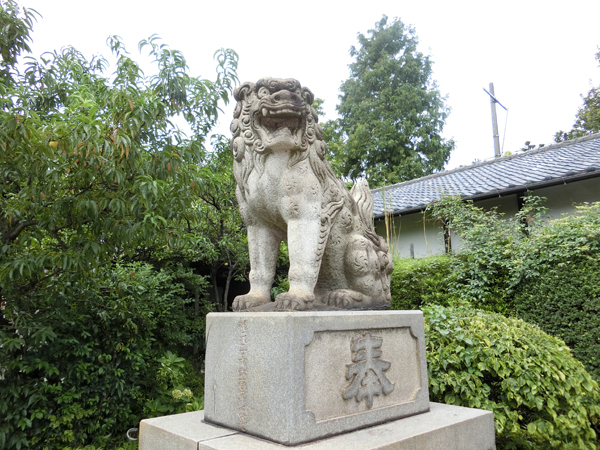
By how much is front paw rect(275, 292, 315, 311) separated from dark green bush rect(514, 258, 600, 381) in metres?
3.93

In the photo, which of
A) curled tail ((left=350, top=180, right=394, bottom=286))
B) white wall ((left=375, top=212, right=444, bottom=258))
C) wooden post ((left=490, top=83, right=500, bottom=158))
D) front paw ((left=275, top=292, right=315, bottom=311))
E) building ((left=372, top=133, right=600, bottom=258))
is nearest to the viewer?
front paw ((left=275, top=292, right=315, bottom=311))

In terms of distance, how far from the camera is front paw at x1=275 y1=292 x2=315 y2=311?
2455 millimetres

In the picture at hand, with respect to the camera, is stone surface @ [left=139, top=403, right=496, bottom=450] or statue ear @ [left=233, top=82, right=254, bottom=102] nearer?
stone surface @ [left=139, top=403, right=496, bottom=450]

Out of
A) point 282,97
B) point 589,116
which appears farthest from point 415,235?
point 589,116

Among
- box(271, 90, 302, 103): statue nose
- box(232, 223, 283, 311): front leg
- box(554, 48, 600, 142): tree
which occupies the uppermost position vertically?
box(554, 48, 600, 142): tree

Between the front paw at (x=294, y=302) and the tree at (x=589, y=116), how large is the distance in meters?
14.9

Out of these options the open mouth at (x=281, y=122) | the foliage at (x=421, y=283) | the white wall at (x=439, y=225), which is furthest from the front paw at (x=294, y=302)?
the white wall at (x=439, y=225)

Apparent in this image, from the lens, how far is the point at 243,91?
2.69 metres

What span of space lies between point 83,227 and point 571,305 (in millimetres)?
5270

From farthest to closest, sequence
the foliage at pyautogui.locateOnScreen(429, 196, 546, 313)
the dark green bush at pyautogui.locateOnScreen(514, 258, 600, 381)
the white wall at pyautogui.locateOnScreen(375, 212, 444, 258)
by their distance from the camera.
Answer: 1. the white wall at pyautogui.locateOnScreen(375, 212, 444, 258)
2. the foliage at pyautogui.locateOnScreen(429, 196, 546, 313)
3. the dark green bush at pyautogui.locateOnScreen(514, 258, 600, 381)

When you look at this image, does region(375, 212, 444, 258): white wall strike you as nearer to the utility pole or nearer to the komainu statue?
the komainu statue

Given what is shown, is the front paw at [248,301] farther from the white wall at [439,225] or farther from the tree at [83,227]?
the white wall at [439,225]

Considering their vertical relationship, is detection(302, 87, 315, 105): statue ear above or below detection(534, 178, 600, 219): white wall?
below

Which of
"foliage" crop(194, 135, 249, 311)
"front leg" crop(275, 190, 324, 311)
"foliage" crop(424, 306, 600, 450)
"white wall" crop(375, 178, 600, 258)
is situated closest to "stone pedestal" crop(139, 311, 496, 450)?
"front leg" crop(275, 190, 324, 311)
